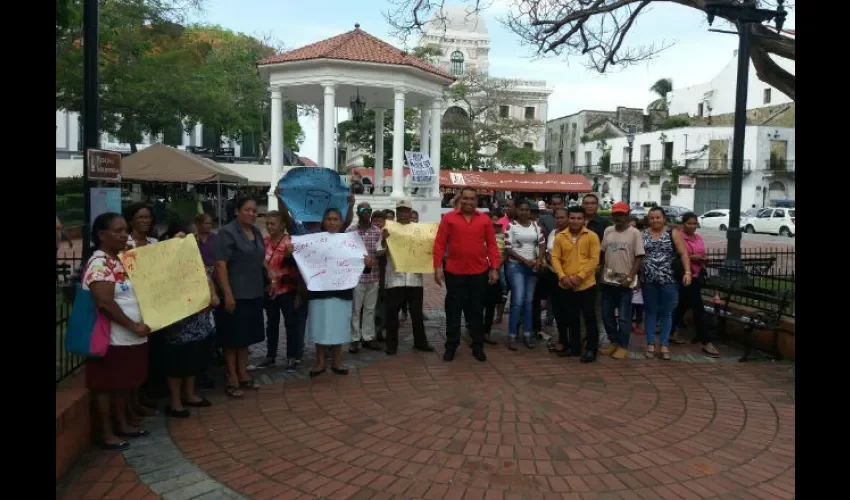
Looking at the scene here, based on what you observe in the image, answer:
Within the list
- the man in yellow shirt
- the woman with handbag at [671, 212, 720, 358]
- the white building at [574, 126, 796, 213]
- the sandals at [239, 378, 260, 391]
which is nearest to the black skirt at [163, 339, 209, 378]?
the sandals at [239, 378, 260, 391]

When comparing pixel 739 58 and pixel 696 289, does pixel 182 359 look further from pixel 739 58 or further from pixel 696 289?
pixel 739 58

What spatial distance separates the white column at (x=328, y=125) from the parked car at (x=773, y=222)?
22.8 metres

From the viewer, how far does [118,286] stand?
429 centimetres

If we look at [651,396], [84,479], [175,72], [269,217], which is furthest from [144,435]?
[175,72]

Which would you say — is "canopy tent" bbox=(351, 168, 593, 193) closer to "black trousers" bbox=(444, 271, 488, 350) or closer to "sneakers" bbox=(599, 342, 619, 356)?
"sneakers" bbox=(599, 342, 619, 356)

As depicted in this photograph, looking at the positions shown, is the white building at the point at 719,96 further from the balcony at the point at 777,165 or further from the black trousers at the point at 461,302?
the black trousers at the point at 461,302

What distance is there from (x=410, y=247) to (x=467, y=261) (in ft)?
2.33

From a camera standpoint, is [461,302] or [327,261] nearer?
[327,261]

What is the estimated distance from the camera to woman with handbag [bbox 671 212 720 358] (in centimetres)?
722

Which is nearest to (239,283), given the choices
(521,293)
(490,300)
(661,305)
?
(490,300)

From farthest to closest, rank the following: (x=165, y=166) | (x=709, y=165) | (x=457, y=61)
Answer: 1. (x=457, y=61)
2. (x=709, y=165)
3. (x=165, y=166)

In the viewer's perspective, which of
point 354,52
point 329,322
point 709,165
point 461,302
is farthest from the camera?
point 709,165
